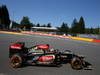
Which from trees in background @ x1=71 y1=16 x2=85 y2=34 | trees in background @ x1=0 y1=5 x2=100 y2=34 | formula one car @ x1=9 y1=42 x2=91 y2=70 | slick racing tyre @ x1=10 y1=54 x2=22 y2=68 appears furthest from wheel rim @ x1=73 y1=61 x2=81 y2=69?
trees in background @ x1=71 y1=16 x2=85 y2=34

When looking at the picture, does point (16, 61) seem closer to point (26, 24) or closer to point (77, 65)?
point (77, 65)

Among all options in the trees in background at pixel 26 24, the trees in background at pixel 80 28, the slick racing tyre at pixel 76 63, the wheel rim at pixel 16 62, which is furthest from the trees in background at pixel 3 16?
the slick racing tyre at pixel 76 63

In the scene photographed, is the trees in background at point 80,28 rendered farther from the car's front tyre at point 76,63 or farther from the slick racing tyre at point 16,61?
the slick racing tyre at point 16,61

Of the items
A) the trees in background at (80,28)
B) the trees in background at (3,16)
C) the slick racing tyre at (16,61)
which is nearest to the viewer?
the slick racing tyre at (16,61)

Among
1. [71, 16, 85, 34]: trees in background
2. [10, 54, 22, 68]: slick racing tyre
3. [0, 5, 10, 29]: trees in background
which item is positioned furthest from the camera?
[71, 16, 85, 34]: trees in background

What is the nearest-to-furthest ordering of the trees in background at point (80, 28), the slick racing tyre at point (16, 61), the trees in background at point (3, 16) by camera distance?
the slick racing tyre at point (16, 61)
the trees in background at point (3, 16)
the trees in background at point (80, 28)

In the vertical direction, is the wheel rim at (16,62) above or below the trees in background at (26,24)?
below

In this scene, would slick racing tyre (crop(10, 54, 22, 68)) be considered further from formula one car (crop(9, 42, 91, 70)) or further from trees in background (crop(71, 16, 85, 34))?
trees in background (crop(71, 16, 85, 34))

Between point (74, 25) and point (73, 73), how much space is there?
83988 mm

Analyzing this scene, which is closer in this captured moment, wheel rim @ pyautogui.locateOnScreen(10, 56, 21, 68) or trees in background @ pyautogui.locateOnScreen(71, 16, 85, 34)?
wheel rim @ pyautogui.locateOnScreen(10, 56, 21, 68)

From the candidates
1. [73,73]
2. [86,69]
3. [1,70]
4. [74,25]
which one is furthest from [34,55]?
[74,25]

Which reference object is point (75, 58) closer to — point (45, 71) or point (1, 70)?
point (45, 71)

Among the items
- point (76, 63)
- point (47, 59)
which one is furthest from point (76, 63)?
point (47, 59)

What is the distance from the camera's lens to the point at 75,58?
507 cm
